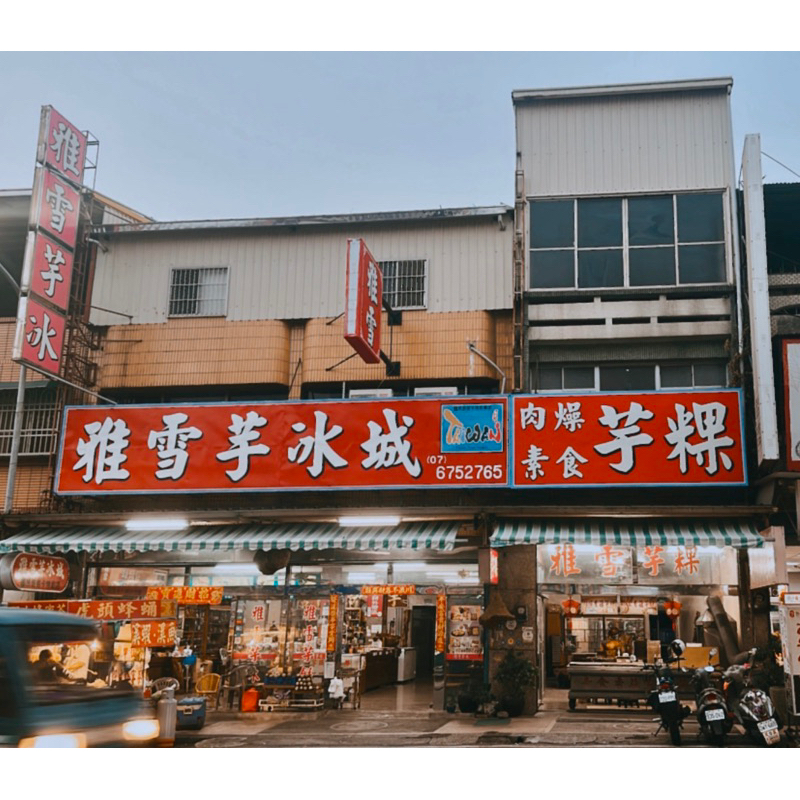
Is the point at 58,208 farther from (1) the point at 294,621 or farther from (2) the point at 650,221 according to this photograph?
(2) the point at 650,221

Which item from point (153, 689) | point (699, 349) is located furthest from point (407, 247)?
point (153, 689)

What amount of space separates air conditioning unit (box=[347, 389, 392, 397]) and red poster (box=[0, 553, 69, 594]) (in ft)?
24.9

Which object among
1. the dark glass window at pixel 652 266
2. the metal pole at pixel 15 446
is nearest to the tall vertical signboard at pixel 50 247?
the metal pole at pixel 15 446

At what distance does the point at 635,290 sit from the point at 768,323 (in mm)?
3662

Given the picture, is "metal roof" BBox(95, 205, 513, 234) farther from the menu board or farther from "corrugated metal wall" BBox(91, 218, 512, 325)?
the menu board

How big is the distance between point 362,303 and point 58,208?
25.1 ft

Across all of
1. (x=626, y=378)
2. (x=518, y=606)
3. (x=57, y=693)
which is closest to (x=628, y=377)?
(x=626, y=378)

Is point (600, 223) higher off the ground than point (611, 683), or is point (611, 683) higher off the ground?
point (600, 223)

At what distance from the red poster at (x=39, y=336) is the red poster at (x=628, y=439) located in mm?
10266

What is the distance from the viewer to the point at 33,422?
2258 cm

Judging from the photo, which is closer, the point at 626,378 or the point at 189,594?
the point at 626,378

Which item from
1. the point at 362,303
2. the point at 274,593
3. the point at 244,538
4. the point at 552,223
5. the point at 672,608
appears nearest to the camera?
the point at 362,303

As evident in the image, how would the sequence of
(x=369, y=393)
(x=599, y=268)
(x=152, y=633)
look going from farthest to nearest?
(x=369, y=393) < (x=599, y=268) < (x=152, y=633)

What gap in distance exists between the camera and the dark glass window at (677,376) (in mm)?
20641
